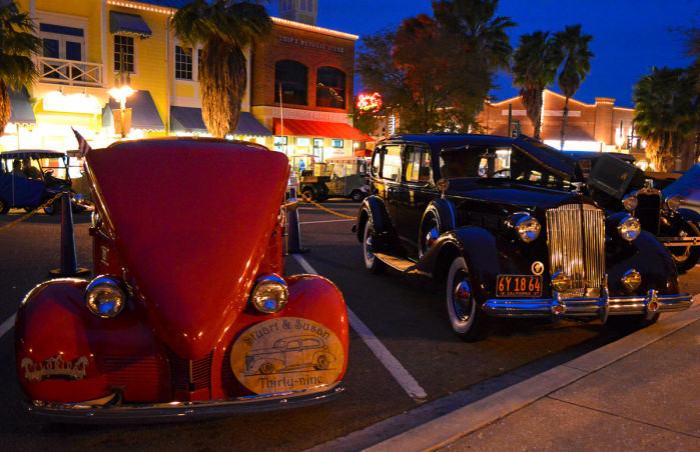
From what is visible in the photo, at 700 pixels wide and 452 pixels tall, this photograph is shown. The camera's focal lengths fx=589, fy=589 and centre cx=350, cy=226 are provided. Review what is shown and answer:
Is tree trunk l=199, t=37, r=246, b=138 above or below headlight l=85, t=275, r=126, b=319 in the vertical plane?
above

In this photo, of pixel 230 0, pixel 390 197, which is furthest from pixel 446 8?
pixel 390 197

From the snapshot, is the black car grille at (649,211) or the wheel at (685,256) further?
the wheel at (685,256)

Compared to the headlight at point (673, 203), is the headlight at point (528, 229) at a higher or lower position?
lower

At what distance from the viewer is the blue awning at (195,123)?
85.6ft

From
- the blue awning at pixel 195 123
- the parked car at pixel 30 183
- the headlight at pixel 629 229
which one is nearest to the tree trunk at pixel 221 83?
the blue awning at pixel 195 123

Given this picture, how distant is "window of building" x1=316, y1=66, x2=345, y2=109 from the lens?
33000mm

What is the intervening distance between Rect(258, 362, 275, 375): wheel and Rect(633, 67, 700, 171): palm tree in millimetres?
39175

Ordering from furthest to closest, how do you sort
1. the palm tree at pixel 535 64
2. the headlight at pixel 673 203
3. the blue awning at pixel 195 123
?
the palm tree at pixel 535 64, the blue awning at pixel 195 123, the headlight at pixel 673 203

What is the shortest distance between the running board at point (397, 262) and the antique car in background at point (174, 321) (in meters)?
3.23

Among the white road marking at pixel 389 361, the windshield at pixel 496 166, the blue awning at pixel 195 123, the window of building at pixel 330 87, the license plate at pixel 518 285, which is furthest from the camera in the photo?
the window of building at pixel 330 87

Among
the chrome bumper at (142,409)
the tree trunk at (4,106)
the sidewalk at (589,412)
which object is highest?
the tree trunk at (4,106)

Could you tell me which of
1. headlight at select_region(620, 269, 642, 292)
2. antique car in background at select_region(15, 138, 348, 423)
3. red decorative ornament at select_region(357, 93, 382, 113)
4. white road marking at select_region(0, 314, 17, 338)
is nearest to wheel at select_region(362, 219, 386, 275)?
headlight at select_region(620, 269, 642, 292)

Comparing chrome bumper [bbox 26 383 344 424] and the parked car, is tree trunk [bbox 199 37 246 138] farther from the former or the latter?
chrome bumper [bbox 26 383 344 424]

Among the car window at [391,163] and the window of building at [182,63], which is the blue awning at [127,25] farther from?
the car window at [391,163]
